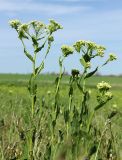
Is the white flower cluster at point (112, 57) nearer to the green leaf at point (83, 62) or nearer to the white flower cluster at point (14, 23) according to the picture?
the green leaf at point (83, 62)

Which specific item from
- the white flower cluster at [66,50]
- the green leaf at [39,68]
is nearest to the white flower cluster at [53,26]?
the white flower cluster at [66,50]

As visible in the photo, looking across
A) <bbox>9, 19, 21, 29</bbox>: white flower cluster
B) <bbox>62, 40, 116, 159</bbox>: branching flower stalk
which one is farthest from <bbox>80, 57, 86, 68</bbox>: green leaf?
<bbox>9, 19, 21, 29</bbox>: white flower cluster

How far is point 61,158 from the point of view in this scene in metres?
1.60

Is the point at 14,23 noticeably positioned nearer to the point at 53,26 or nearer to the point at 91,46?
the point at 53,26

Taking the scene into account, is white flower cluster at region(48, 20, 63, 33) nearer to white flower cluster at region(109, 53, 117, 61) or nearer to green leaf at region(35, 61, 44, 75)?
green leaf at region(35, 61, 44, 75)

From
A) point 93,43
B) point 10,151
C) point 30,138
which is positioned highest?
point 93,43

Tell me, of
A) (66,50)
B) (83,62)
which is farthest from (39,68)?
(83,62)

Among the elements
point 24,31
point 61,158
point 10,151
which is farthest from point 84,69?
point 61,158

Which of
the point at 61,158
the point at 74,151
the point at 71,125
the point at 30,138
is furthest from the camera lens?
the point at 30,138

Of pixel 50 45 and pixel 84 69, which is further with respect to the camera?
pixel 50 45

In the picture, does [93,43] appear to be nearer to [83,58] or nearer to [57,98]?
[83,58]

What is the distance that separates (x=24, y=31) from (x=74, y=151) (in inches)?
46.7

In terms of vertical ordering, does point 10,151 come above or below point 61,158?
below

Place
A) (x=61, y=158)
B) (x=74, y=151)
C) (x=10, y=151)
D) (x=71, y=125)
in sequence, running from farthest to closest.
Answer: (x=10, y=151)
(x=71, y=125)
(x=74, y=151)
(x=61, y=158)
